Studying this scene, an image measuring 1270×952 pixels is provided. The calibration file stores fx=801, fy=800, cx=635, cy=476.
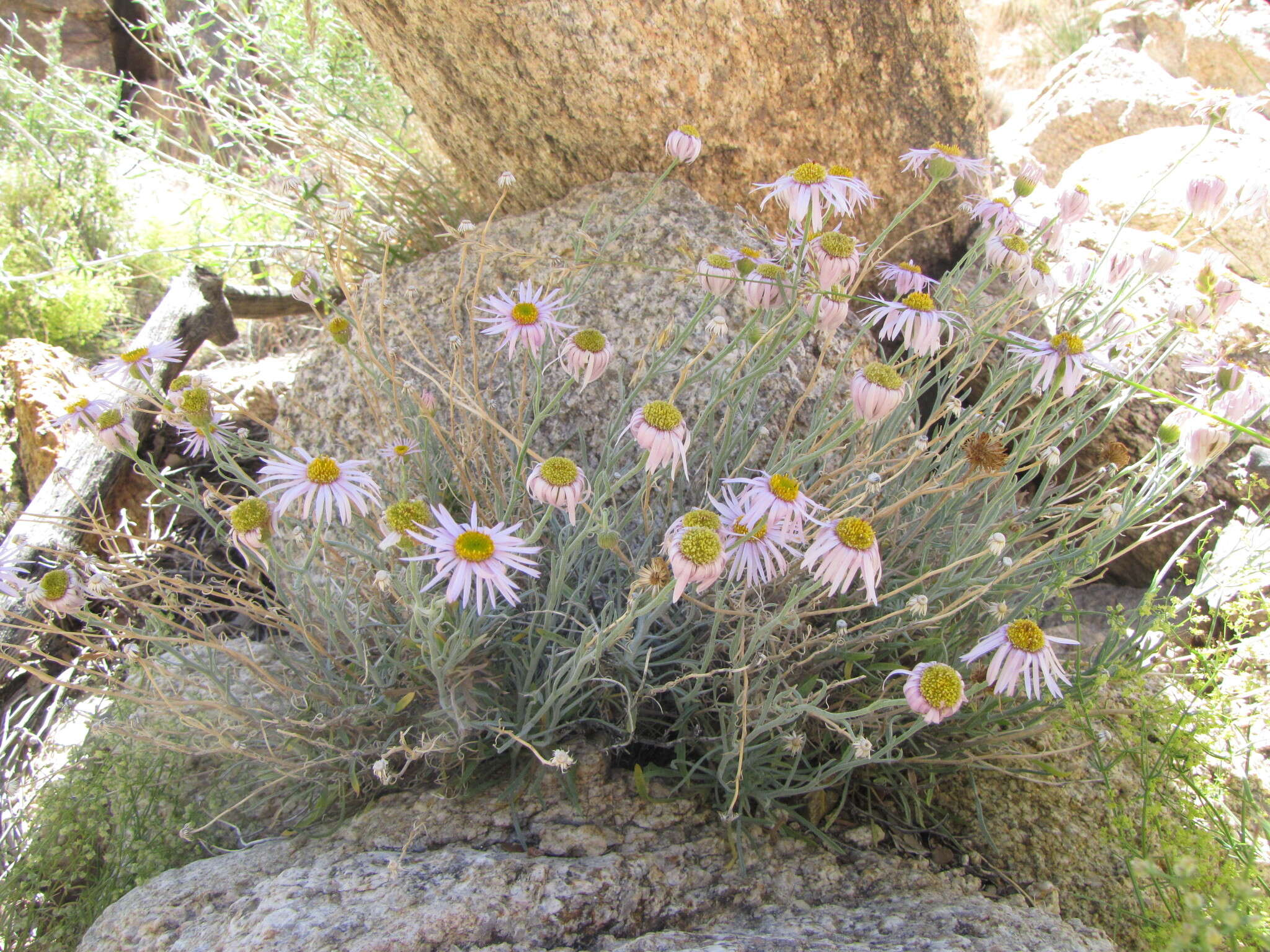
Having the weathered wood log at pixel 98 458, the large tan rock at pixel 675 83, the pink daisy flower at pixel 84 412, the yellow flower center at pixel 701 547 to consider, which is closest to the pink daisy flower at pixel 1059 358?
the yellow flower center at pixel 701 547

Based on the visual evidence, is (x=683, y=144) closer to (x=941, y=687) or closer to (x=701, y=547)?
(x=701, y=547)

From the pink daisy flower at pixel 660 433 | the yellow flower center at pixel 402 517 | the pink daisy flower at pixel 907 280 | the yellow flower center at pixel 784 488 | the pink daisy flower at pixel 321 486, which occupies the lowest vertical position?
the yellow flower center at pixel 402 517

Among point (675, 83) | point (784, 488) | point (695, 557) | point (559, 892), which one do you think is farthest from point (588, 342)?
point (675, 83)

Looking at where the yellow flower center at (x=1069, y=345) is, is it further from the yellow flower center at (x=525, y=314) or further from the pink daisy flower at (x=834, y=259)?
the yellow flower center at (x=525, y=314)

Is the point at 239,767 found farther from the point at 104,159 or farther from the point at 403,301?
the point at 104,159

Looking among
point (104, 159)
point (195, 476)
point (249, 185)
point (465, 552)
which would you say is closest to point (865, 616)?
point (465, 552)

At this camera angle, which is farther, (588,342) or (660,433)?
(588,342)
